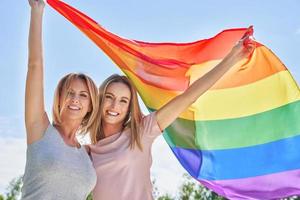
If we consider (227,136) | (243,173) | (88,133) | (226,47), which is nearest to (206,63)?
(226,47)

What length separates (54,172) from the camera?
13.3 ft

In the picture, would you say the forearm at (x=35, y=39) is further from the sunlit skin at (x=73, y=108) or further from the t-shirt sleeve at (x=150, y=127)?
the t-shirt sleeve at (x=150, y=127)

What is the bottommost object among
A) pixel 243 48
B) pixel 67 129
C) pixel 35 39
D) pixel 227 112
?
pixel 67 129

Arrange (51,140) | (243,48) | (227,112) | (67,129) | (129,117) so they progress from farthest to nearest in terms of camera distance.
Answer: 1. (227,112)
2. (243,48)
3. (129,117)
4. (67,129)
5. (51,140)

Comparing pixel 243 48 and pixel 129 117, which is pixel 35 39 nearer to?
pixel 129 117

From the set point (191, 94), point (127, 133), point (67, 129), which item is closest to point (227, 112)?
point (191, 94)

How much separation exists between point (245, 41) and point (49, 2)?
1.68 metres

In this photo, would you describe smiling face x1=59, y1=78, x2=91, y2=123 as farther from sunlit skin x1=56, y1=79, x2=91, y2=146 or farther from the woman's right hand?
the woman's right hand

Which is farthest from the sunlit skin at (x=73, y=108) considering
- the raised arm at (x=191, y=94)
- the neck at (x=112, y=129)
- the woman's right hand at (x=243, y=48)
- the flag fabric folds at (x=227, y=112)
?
the woman's right hand at (x=243, y=48)

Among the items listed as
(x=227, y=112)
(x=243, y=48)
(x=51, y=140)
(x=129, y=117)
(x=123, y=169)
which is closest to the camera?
(x=51, y=140)

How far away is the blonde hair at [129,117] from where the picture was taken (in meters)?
4.70

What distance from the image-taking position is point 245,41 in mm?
4984

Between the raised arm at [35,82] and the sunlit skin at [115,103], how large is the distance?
68cm

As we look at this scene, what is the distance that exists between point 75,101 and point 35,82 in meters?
0.40
